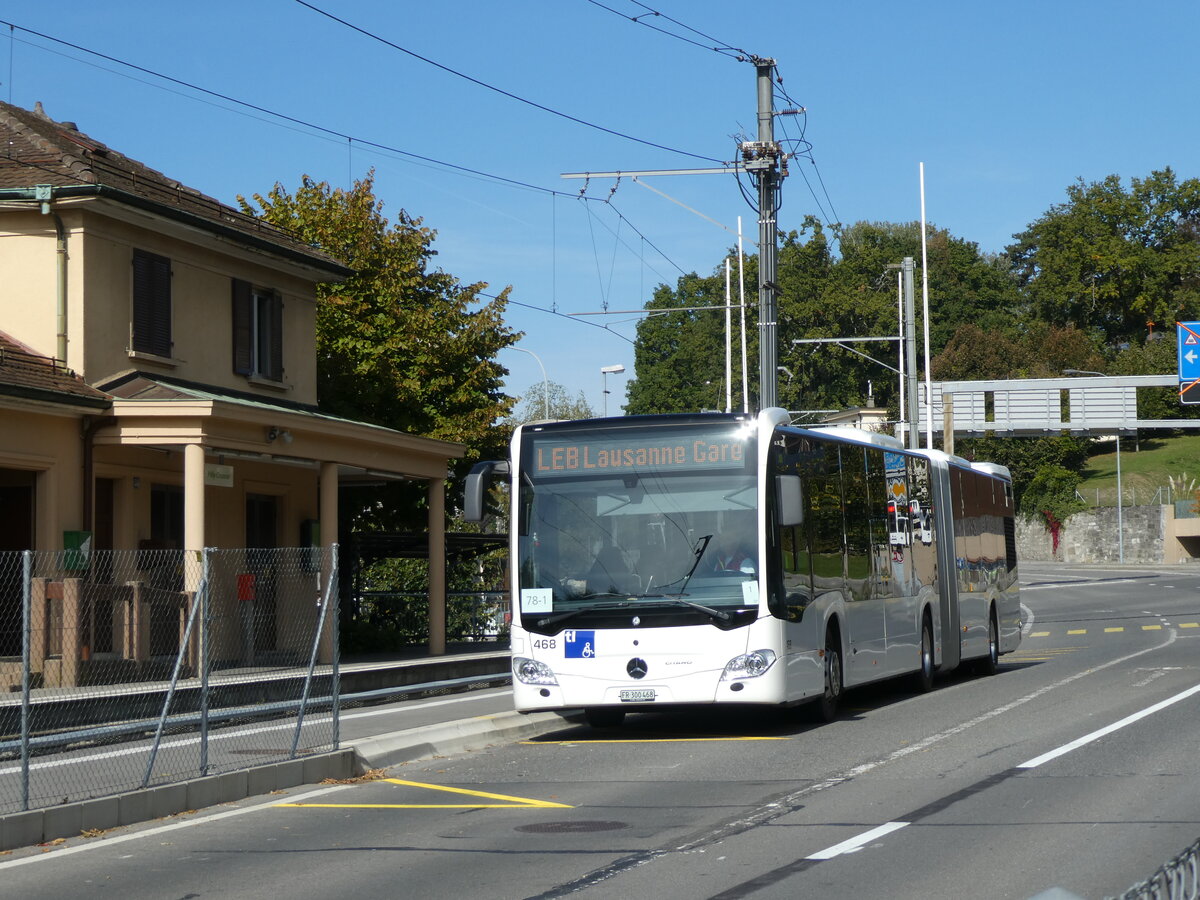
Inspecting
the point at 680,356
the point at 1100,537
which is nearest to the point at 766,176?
the point at 1100,537

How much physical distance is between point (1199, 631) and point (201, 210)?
21.1m

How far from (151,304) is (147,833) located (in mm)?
15031

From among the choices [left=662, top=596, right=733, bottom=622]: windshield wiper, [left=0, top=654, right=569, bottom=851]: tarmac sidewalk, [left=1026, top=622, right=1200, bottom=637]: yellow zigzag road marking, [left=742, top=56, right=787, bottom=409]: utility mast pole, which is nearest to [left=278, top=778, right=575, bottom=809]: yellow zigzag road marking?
[left=0, top=654, right=569, bottom=851]: tarmac sidewalk

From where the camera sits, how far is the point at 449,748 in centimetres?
1501

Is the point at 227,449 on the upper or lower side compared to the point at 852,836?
upper

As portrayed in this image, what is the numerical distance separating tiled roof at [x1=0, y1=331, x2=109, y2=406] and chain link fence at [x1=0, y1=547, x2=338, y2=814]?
5.97 metres

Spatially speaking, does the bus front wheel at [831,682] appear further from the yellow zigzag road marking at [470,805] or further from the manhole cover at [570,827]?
the manhole cover at [570,827]

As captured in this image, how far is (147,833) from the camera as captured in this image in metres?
10.3

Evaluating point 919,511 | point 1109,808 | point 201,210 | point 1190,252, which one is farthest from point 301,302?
point 1190,252

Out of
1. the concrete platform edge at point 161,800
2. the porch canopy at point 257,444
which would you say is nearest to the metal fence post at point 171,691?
the concrete platform edge at point 161,800

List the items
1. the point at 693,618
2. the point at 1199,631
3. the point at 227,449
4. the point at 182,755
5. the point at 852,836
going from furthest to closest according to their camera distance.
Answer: the point at 1199,631 → the point at 227,449 → the point at 693,618 → the point at 182,755 → the point at 852,836

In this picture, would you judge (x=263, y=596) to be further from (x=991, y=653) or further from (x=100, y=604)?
(x=991, y=653)

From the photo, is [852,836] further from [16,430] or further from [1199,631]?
[1199,631]

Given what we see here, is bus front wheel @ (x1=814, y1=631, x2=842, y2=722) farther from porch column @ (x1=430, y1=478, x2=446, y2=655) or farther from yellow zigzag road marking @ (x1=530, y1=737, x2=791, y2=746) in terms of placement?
porch column @ (x1=430, y1=478, x2=446, y2=655)
